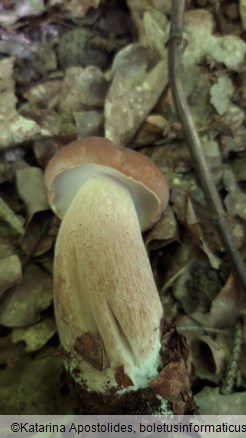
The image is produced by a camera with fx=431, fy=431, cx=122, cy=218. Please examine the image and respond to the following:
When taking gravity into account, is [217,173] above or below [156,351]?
above

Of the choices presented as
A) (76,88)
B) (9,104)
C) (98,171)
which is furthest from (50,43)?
(98,171)

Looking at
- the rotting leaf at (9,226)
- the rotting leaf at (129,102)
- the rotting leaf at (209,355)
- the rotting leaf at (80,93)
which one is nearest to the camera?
the rotting leaf at (209,355)

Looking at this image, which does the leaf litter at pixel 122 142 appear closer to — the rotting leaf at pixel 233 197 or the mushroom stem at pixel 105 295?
the rotting leaf at pixel 233 197

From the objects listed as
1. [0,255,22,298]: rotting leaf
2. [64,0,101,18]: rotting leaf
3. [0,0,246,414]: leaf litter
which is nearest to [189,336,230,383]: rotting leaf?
[0,0,246,414]: leaf litter

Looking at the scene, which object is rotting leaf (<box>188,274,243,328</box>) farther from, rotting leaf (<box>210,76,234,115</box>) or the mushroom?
rotting leaf (<box>210,76,234,115</box>)

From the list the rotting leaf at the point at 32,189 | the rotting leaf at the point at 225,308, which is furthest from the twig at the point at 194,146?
the rotting leaf at the point at 32,189

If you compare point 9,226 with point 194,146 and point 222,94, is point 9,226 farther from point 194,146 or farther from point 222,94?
point 222,94

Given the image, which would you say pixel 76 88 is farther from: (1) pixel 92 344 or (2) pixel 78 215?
(1) pixel 92 344

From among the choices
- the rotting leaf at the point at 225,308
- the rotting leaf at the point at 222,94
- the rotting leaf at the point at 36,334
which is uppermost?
the rotting leaf at the point at 222,94
